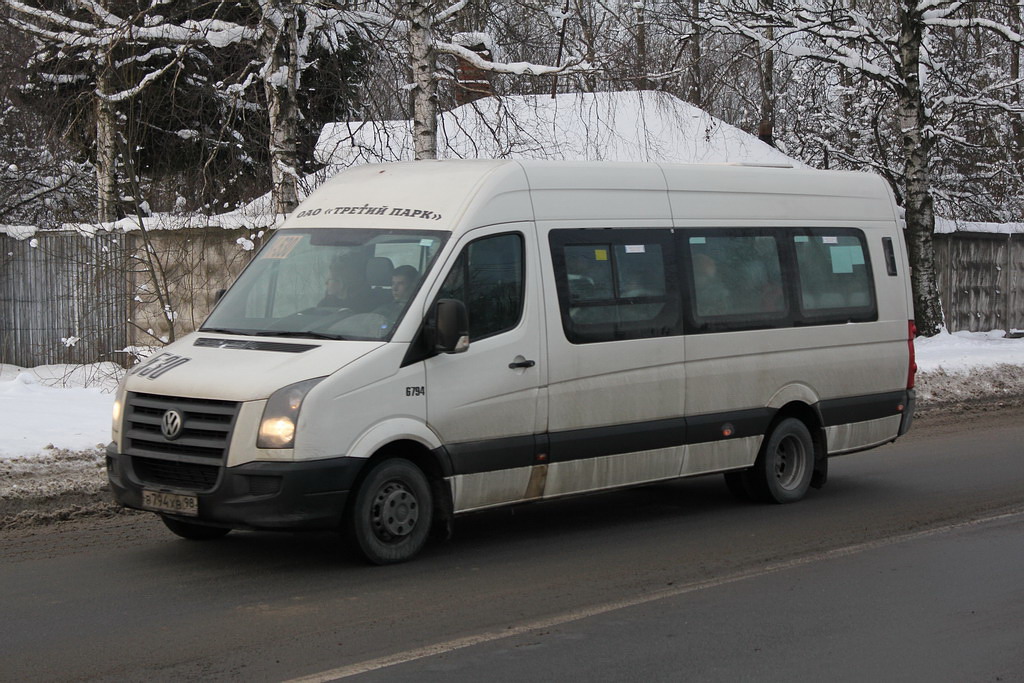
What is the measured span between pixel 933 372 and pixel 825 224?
27.1 feet

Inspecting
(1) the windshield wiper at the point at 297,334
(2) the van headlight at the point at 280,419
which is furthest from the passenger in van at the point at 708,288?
(2) the van headlight at the point at 280,419

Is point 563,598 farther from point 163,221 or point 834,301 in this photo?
point 163,221

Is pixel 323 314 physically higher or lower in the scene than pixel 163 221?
lower

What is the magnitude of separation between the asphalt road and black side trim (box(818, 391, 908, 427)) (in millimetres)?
732

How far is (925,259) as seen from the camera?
22.4 meters

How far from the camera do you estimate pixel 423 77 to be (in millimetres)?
15164

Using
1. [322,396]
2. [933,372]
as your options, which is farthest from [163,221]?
[322,396]

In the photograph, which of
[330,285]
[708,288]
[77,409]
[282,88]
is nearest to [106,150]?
[282,88]

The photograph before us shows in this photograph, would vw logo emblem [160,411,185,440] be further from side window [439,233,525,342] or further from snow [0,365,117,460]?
snow [0,365,117,460]

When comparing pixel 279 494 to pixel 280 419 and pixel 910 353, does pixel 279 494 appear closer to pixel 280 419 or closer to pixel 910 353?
pixel 280 419

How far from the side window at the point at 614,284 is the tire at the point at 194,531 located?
2.61m

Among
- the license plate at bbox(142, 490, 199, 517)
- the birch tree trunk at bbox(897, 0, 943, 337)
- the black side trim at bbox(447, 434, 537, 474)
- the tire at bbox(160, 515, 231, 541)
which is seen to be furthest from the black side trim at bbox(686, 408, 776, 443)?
the birch tree trunk at bbox(897, 0, 943, 337)

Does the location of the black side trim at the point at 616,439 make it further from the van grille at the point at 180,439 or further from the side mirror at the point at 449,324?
the van grille at the point at 180,439

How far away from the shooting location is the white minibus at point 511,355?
7.17 metres
